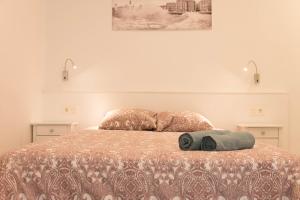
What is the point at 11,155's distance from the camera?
2162mm

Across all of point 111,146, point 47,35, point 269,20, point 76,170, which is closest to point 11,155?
point 76,170

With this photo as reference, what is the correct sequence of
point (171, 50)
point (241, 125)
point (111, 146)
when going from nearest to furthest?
1. point (111, 146)
2. point (241, 125)
3. point (171, 50)

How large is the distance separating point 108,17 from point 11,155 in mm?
2555

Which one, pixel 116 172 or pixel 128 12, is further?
pixel 128 12

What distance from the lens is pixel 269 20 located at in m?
4.19

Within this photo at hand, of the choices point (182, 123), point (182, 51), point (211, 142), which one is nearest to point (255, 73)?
point (182, 51)

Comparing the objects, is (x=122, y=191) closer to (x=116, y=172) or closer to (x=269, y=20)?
(x=116, y=172)

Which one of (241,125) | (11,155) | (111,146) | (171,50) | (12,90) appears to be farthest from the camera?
(171,50)

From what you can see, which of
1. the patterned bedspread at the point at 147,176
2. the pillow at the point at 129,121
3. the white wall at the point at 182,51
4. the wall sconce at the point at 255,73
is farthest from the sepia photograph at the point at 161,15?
the patterned bedspread at the point at 147,176

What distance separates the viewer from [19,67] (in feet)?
12.4

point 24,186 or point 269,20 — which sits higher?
point 269,20

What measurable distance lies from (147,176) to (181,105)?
87.0 inches

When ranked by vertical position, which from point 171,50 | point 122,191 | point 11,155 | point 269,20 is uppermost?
point 269,20

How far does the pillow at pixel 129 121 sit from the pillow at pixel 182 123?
10cm
